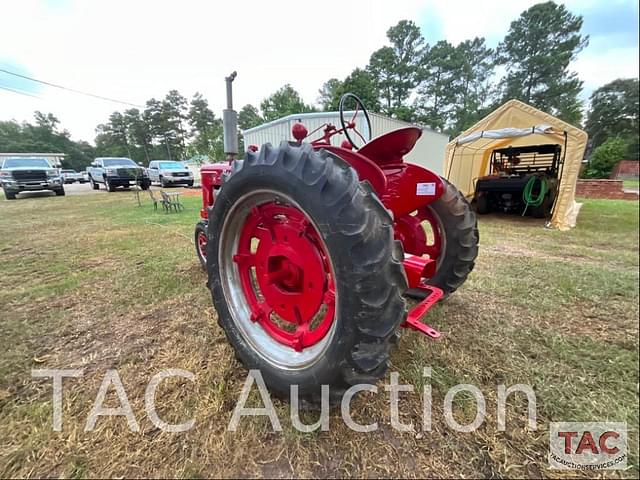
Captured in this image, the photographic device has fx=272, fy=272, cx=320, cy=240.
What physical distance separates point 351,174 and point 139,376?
5.03 ft

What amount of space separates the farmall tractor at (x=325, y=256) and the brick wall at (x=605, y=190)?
0.68 meters

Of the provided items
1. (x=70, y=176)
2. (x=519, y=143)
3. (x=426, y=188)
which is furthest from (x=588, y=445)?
(x=519, y=143)

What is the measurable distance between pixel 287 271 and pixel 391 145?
0.89 meters

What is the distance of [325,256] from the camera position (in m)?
1.29

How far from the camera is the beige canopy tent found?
3852 millimetres

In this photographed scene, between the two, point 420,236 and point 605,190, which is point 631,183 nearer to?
point 605,190

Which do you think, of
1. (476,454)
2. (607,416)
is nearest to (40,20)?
(476,454)

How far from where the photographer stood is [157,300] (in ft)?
7.56

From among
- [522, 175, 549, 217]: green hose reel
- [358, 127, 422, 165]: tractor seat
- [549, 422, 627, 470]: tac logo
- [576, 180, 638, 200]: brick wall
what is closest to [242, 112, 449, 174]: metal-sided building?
[522, 175, 549, 217]: green hose reel

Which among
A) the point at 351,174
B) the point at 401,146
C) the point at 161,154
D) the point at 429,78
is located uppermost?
the point at 429,78

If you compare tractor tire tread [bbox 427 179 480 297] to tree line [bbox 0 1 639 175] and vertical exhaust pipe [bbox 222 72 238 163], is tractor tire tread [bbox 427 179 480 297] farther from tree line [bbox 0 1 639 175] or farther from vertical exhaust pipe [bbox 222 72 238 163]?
tree line [bbox 0 1 639 175]

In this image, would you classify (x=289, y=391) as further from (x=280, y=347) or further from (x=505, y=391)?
(x=505, y=391)

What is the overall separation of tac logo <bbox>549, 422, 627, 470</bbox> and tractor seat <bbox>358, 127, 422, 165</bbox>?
143cm

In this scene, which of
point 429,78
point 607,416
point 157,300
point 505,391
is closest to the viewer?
point 607,416
